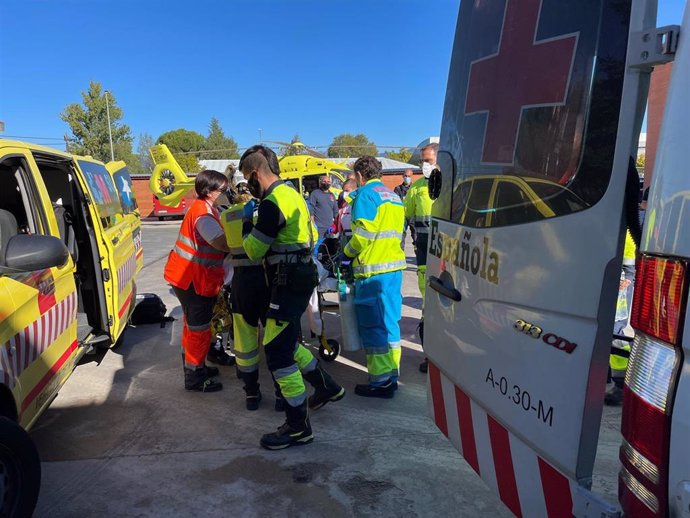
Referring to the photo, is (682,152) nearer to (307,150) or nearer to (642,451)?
(642,451)

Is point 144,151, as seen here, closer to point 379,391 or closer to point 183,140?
point 183,140

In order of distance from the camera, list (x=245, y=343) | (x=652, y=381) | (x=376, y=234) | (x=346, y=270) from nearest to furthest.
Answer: (x=652, y=381) → (x=245, y=343) → (x=376, y=234) → (x=346, y=270)

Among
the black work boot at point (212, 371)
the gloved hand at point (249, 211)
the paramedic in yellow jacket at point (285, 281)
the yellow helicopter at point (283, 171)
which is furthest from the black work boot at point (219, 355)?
the yellow helicopter at point (283, 171)

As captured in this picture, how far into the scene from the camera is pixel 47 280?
2.62 m

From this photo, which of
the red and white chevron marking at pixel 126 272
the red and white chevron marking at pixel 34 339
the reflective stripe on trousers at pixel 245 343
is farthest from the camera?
the red and white chevron marking at pixel 126 272

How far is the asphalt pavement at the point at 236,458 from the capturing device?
251cm

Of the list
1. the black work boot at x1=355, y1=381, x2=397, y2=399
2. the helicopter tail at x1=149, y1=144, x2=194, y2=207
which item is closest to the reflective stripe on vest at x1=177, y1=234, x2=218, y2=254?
the black work boot at x1=355, y1=381, x2=397, y2=399

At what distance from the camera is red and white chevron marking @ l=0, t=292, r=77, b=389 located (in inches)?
83.4

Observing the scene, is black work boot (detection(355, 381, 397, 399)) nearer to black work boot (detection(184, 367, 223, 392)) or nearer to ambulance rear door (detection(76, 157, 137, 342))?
black work boot (detection(184, 367, 223, 392))

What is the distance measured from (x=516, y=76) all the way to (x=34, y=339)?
252 centimetres

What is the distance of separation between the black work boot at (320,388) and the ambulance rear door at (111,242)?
5.60 ft

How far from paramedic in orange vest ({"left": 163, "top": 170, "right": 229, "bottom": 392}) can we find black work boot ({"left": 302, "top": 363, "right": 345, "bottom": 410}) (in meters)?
1.02

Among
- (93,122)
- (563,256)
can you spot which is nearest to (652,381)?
(563,256)

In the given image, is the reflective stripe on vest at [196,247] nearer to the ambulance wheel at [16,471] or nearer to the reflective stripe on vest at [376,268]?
the reflective stripe on vest at [376,268]
